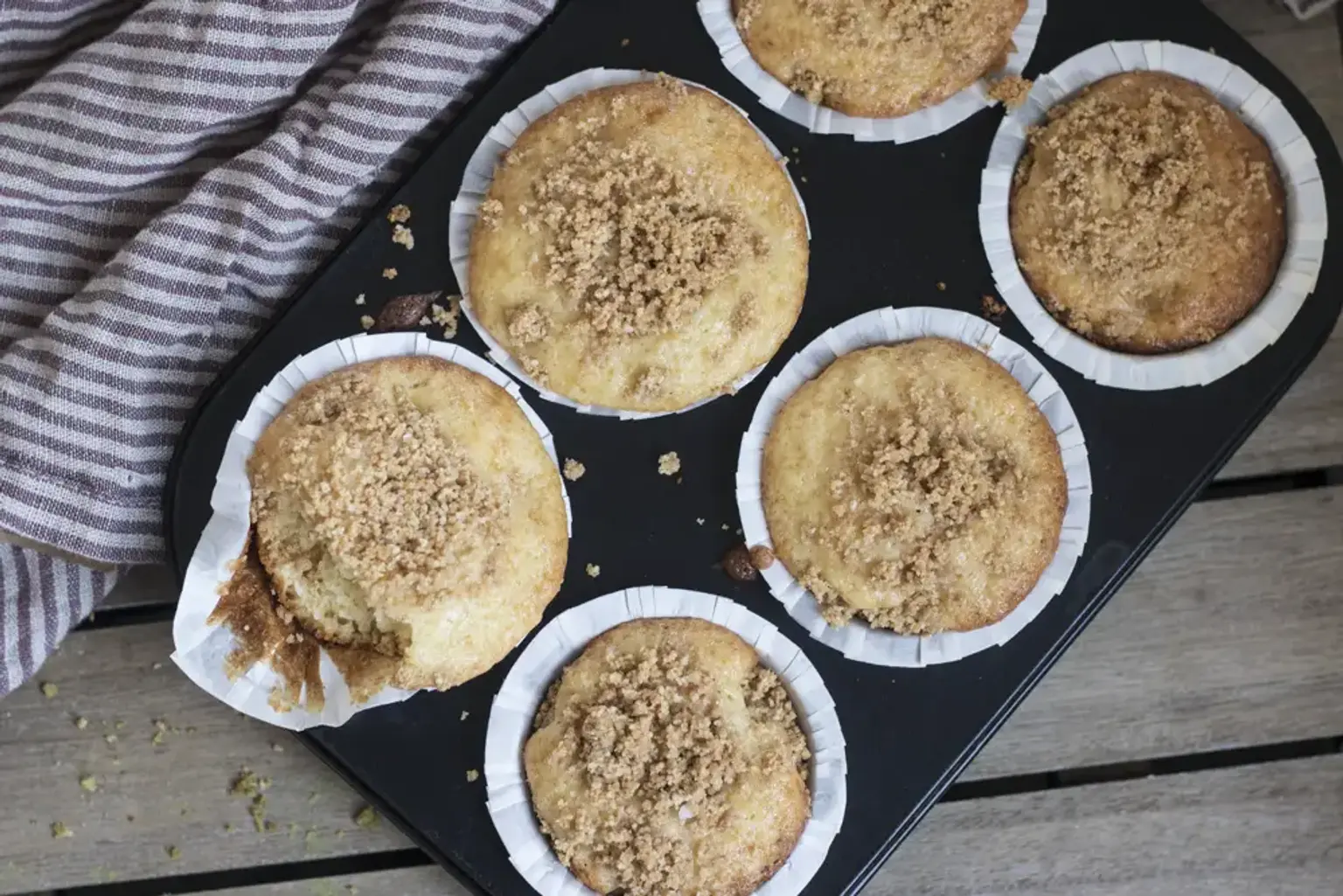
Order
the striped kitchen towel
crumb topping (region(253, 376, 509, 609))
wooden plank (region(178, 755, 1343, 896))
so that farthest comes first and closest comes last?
wooden plank (region(178, 755, 1343, 896)), the striped kitchen towel, crumb topping (region(253, 376, 509, 609))

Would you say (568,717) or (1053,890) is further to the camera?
(1053,890)

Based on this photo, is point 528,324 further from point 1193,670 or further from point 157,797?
point 1193,670

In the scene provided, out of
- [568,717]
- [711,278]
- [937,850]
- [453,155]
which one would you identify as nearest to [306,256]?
[453,155]

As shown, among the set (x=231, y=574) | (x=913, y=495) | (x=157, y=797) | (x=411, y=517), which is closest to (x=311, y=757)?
(x=157, y=797)

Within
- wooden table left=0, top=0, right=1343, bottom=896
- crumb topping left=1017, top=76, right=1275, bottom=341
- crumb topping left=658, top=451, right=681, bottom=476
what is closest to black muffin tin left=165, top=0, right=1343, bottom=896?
crumb topping left=658, top=451, right=681, bottom=476

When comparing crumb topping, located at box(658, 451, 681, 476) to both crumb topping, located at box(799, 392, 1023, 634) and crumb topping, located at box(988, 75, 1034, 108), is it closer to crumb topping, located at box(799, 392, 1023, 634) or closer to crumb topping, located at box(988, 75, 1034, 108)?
crumb topping, located at box(799, 392, 1023, 634)

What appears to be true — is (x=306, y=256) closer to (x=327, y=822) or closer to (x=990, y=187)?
(x=327, y=822)
